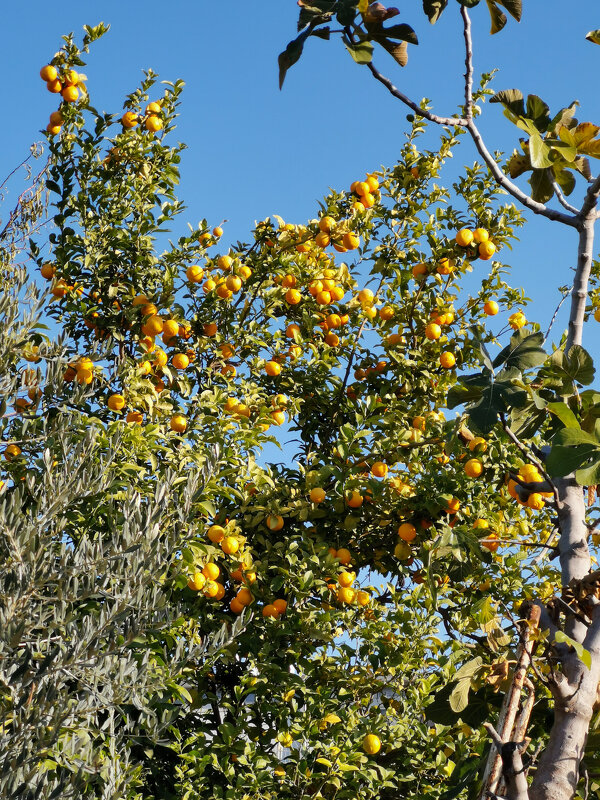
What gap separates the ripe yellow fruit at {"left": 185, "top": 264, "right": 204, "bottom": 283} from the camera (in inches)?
157

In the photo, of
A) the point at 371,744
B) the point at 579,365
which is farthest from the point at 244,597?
the point at 579,365

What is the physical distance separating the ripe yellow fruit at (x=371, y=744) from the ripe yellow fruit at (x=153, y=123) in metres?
3.27

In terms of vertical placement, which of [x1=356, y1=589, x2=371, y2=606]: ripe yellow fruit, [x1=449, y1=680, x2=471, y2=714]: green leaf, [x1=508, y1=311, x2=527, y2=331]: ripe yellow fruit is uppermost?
[x1=508, y1=311, x2=527, y2=331]: ripe yellow fruit

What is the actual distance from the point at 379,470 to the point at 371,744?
116cm

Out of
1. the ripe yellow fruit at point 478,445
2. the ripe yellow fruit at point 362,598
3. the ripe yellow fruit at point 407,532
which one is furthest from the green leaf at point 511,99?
the ripe yellow fruit at point 362,598

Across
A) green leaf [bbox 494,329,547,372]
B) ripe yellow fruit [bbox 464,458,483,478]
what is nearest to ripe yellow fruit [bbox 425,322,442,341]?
ripe yellow fruit [bbox 464,458,483,478]

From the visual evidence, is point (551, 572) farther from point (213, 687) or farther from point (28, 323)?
point (28, 323)

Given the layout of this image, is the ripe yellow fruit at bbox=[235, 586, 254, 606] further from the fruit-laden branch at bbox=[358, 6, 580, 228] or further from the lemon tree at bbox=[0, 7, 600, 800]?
the fruit-laden branch at bbox=[358, 6, 580, 228]

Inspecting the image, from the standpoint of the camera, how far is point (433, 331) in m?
3.97

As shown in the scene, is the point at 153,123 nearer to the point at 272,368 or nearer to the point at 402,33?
the point at 272,368

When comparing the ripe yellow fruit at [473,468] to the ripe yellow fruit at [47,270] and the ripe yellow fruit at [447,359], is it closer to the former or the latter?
the ripe yellow fruit at [447,359]

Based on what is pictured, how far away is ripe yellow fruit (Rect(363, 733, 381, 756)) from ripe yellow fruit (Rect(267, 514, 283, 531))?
95 cm

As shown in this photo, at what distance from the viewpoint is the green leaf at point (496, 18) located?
1988mm

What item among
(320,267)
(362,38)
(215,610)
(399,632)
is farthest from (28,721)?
(320,267)
